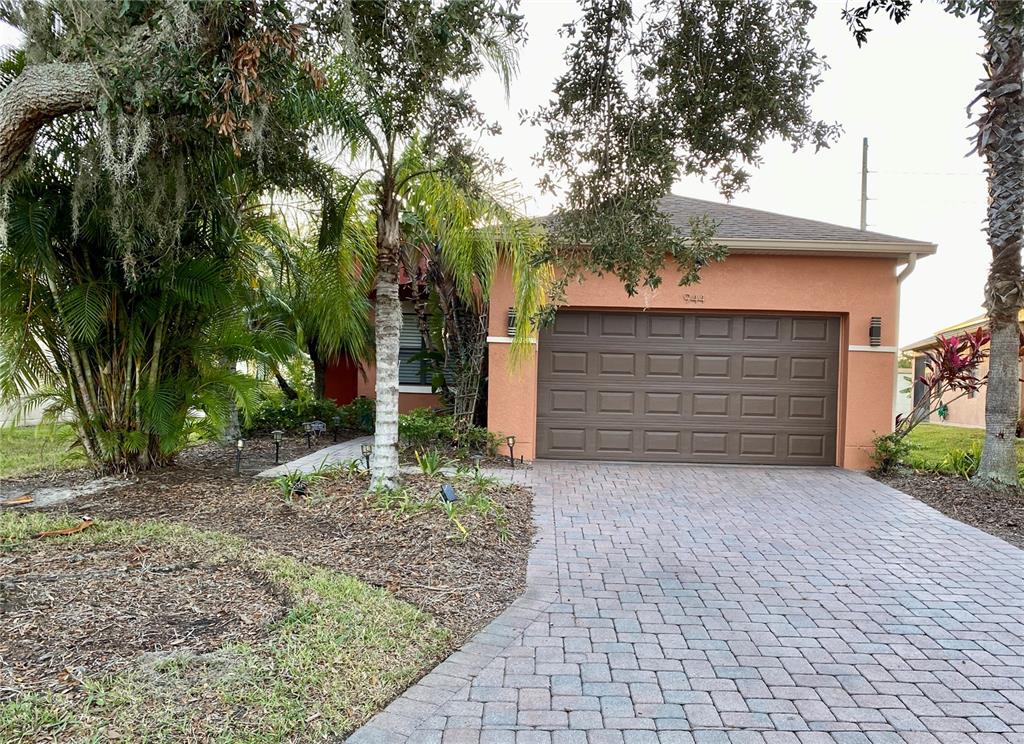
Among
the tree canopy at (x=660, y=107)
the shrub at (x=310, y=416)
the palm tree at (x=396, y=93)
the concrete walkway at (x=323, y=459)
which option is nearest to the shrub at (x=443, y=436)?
the concrete walkway at (x=323, y=459)

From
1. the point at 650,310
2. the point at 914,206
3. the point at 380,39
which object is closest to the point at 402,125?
the point at 380,39

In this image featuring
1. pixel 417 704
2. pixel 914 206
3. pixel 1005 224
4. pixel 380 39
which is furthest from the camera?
pixel 914 206

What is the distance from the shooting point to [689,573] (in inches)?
194

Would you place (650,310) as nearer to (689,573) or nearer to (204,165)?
(689,573)

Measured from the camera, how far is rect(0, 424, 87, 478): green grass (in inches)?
301

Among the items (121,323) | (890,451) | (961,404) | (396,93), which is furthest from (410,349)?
(961,404)

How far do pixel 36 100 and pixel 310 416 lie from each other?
8.54 meters

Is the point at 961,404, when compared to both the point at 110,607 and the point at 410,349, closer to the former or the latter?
the point at 410,349

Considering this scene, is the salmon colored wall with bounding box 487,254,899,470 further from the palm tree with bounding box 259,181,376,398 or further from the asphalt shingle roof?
the palm tree with bounding box 259,181,376,398

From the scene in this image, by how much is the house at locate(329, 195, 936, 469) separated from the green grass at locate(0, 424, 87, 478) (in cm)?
538

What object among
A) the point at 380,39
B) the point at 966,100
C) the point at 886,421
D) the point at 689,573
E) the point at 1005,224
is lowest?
the point at 689,573

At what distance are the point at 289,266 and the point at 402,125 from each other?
12.7 feet

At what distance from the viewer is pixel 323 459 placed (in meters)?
8.11

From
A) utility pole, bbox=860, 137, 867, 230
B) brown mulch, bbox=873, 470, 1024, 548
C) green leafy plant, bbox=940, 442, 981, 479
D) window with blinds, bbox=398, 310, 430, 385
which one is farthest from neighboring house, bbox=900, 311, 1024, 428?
window with blinds, bbox=398, 310, 430, 385
